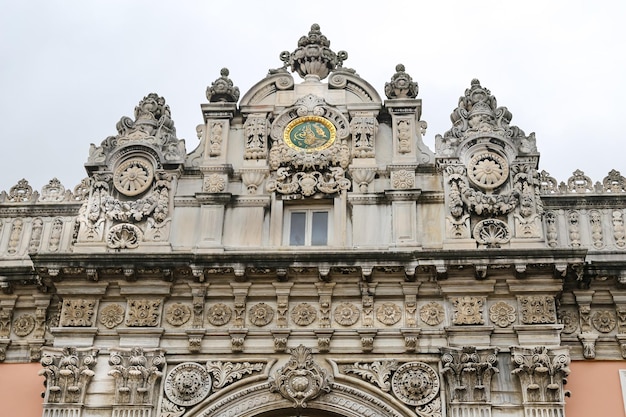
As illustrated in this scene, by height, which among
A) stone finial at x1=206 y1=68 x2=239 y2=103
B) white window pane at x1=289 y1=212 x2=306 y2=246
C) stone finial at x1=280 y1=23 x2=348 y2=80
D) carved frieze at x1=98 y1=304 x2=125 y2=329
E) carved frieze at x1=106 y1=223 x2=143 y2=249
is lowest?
carved frieze at x1=98 y1=304 x2=125 y2=329

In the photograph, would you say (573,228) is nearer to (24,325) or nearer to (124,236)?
(124,236)

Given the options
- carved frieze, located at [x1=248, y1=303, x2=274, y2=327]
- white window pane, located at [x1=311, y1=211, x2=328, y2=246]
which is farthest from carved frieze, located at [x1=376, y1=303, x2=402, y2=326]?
carved frieze, located at [x1=248, y1=303, x2=274, y2=327]

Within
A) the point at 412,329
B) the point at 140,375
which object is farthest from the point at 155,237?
the point at 412,329

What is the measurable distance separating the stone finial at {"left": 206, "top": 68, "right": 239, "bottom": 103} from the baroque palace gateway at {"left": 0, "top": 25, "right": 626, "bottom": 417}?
63 millimetres

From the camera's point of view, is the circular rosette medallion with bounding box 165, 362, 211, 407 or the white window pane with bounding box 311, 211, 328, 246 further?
the white window pane with bounding box 311, 211, 328, 246

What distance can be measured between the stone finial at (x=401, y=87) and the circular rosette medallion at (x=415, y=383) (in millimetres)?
6172

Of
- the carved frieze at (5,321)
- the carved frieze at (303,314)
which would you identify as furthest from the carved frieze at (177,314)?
the carved frieze at (5,321)

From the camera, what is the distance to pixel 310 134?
20.1 meters

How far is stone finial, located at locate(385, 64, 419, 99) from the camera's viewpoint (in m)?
20.3

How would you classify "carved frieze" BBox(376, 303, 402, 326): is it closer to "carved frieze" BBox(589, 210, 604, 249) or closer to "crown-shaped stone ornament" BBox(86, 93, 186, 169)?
"carved frieze" BBox(589, 210, 604, 249)

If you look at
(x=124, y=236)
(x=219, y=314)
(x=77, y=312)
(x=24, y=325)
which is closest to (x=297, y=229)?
(x=219, y=314)

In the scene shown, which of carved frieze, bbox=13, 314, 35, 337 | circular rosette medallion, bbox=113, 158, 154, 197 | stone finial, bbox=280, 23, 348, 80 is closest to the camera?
carved frieze, bbox=13, 314, 35, 337

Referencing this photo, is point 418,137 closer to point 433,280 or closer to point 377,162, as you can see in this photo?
point 377,162

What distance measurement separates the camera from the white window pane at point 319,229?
1909cm
